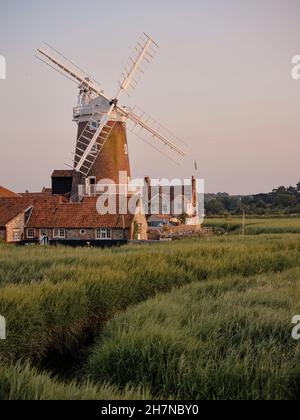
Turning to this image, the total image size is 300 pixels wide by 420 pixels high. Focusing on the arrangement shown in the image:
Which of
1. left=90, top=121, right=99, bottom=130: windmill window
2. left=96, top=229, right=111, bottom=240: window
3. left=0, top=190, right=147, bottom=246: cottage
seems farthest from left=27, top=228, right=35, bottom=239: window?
left=90, top=121, right=99, bottom=130: windmill window

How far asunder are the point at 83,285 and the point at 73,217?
2126 cm

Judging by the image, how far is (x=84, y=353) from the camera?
8.80 metres

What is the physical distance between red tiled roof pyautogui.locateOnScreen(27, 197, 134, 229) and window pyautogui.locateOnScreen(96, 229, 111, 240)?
1.07ft

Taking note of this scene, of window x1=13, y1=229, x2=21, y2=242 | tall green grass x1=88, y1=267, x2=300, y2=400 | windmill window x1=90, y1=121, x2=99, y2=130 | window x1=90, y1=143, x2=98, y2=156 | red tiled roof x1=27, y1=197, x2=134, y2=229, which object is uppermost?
windmill window x1=90, y1=121, x2=99, y2=130

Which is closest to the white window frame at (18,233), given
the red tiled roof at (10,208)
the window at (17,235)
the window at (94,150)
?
the window at (17,235)

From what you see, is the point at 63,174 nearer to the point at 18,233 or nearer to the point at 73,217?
the point at 73,217

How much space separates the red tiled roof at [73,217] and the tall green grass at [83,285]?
45.2 ft

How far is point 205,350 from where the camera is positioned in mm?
6652

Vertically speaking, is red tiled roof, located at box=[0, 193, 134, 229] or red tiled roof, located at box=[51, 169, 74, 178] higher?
red tiled roof, located at box=[51, 169, 74, 178]

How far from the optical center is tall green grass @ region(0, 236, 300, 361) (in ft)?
26.6

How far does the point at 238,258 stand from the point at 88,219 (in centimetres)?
1641

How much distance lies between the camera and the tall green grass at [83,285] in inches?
319

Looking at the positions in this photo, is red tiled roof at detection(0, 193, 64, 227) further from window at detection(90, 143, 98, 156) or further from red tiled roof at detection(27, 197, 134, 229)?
window at detection(90, 143, 98, 156)
